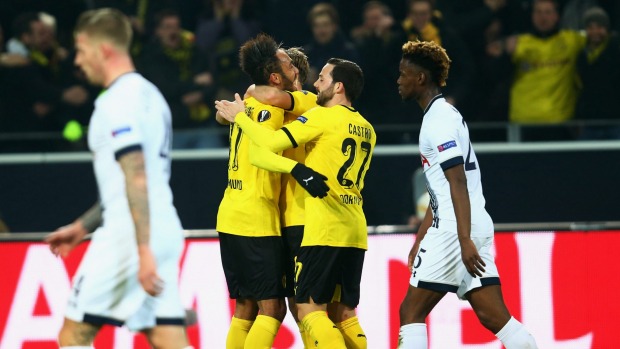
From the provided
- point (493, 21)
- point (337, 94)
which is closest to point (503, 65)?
point (493, 21)

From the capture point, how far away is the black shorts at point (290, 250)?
316 inches

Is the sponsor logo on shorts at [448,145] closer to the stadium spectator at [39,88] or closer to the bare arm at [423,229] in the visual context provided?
the bare arm at [423,229]

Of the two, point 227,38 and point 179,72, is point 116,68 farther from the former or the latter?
point 227,38

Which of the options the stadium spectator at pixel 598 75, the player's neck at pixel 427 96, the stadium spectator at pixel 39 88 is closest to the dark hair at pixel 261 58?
the player's neck at pixel 427 96

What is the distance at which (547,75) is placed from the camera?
12.0 meters

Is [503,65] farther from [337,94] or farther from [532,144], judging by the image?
[337,94]

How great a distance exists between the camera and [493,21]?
12367mm

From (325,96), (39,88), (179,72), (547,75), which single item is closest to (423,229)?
(325,96)

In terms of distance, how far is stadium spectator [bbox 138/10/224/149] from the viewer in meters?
12.2

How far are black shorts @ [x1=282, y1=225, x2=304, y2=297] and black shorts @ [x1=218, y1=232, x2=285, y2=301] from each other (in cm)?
7

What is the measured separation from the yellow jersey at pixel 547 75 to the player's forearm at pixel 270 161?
497 centimetres

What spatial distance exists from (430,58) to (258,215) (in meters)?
1.53

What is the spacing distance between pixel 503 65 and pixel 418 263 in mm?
5110

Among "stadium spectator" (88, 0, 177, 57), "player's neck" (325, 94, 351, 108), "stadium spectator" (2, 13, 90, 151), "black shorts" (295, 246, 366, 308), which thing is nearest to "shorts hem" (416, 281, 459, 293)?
"black shorts" (295, 246, 366, 308)
